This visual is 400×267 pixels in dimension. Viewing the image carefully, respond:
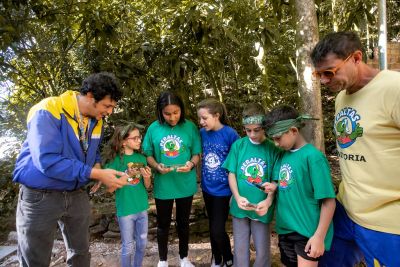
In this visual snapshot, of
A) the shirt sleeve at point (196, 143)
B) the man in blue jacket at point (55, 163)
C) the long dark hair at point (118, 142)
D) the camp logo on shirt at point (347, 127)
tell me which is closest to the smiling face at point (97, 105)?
the man in blue jacket at point (55, 163)

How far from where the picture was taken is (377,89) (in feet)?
5.18

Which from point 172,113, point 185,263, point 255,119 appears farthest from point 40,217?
point 255,119

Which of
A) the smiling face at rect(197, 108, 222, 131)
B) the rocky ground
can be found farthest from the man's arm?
the rocky ground

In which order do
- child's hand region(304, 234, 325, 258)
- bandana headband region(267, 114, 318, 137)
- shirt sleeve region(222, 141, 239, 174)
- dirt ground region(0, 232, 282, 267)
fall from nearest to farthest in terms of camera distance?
child's hand region(304, 234, 325, 258) → bandana headband region(267, 114, 318, 137) → shirt sleeve region(222, 141, 239, 174) → dirt ground region(0, 232, 282, 267)

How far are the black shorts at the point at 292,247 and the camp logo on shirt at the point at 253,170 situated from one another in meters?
0.41

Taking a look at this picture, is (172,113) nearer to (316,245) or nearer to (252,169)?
(252,169)

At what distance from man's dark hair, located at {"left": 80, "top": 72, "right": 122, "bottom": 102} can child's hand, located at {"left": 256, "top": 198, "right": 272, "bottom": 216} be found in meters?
1.14

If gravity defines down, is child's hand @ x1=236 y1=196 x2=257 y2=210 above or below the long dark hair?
below

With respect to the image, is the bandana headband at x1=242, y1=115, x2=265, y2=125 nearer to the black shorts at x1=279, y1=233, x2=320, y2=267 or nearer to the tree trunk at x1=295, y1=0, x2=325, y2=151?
the tree trunk at x1=295, y1=0, x2=325, y2=151

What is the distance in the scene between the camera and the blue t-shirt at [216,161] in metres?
2.60

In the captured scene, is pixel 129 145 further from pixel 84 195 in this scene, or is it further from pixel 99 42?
pixel 99 42

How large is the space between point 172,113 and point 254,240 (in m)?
1.15

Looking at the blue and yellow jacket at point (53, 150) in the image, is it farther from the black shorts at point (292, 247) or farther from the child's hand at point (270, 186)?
the black shorts at point (292, 247)

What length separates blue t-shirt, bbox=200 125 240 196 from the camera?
8.53 ft
